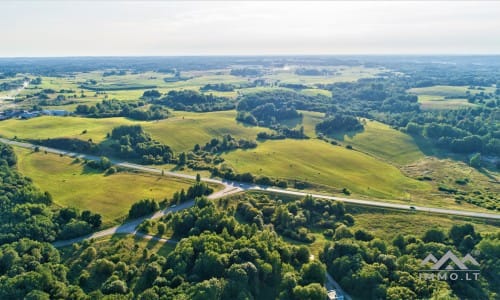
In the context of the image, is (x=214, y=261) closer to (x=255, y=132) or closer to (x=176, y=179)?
(x=176, y=179)

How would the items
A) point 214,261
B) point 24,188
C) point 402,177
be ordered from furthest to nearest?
point 402,177 < point 24,188 < point 214,261

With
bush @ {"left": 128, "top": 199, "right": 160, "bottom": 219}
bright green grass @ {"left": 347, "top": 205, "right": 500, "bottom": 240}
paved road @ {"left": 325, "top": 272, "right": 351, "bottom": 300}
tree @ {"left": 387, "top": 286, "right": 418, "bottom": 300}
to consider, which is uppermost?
bush @ {"left": 128, "top": 199, "right": 160, "bottom": 219}

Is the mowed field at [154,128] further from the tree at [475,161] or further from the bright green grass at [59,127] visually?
the tree at [475,161]

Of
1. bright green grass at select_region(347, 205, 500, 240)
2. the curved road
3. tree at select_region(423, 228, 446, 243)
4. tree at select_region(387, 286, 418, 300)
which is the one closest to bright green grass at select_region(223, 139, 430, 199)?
the curved road

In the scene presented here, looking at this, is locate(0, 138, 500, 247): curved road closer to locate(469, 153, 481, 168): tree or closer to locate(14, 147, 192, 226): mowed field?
locate(14, 147, 192, 226): mowed field

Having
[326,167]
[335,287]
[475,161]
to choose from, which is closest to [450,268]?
[335,287]

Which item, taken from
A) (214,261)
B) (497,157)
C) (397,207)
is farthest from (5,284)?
(497,157)

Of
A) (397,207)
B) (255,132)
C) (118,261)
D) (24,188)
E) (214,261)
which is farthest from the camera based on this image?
(255,132)
